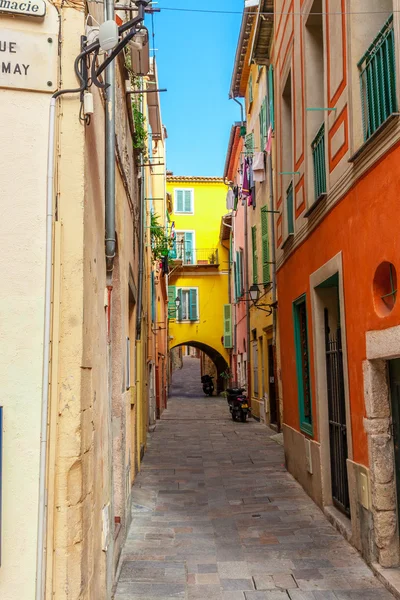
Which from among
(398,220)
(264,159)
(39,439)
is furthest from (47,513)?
(264,159)

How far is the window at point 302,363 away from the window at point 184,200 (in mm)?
25254

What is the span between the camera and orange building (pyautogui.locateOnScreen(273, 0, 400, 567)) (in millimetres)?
4879

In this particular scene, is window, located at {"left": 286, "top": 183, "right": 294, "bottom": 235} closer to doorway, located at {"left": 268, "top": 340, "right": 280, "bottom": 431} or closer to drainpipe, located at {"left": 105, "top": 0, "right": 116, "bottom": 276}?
drainpipe, located at {"left": 105, "top": 0, "right": 116, "bottom": 276}

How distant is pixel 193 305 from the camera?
30.7 metres

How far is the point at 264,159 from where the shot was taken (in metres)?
15.1

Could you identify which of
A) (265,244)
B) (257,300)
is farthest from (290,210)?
(257,300)

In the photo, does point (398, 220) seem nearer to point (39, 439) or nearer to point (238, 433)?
point (39, 439)

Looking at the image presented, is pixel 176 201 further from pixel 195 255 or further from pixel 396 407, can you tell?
pixel 396 407

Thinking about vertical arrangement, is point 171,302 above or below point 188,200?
below

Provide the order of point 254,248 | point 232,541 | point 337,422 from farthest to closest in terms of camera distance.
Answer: point 254,248, point 337,422, point 232,541

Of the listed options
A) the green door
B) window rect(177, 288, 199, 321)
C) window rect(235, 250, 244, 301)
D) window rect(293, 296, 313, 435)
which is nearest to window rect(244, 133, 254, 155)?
window rect(235, 250, 244, 301)

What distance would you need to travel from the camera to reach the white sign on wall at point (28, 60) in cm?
317

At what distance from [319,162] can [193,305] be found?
2366 cm

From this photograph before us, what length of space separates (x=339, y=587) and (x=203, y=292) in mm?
26241
